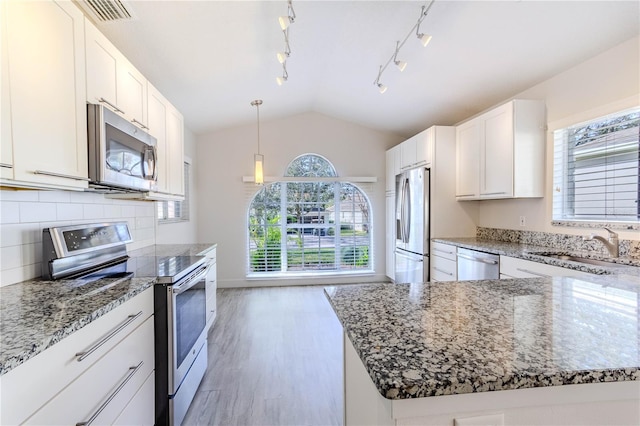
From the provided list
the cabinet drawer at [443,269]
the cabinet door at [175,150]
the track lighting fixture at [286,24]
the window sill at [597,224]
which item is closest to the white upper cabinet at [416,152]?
the cabinet drawer at [443,269]

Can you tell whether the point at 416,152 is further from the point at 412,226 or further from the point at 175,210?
the point at 175,210

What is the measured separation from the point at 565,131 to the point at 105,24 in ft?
12.3

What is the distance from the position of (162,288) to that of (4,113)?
3.33 ft

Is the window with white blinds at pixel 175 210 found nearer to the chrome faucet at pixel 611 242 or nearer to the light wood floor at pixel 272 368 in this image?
the light wood floor at pixel 272 368

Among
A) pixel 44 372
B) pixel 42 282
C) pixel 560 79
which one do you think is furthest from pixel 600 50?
pixel 42 282

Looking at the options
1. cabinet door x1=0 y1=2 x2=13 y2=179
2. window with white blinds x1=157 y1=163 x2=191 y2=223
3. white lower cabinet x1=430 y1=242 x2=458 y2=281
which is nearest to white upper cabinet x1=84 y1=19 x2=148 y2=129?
cabinet door x1=0 y1=2 x2=13 y2=179

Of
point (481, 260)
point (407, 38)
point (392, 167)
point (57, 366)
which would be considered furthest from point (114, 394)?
point (392, 167)

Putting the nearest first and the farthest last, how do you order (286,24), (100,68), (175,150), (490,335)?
(490,335) → (100,68) → (286,24) → (175,150)

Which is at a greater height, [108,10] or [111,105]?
[108,10]

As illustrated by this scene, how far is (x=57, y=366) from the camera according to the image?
97 cm

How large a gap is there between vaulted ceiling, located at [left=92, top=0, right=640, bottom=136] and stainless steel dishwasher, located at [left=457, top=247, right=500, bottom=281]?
1.74 metres

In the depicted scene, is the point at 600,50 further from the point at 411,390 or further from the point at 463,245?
the point at 411,390

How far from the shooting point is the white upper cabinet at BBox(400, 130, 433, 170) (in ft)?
12.4

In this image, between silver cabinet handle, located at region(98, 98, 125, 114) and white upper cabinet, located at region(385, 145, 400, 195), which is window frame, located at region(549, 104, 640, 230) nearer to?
white upper cabinet, located at region(385, 145, 400, 195)
